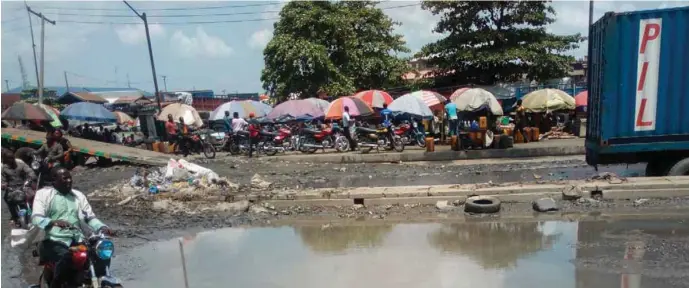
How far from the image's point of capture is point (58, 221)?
4.68m

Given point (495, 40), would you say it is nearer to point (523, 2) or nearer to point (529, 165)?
point (523, 2)

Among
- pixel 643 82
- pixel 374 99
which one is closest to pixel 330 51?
pixel 374 99

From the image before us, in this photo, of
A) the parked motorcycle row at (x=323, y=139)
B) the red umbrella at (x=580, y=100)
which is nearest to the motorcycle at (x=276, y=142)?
the parked motorcycle row at (x=323, y=139)

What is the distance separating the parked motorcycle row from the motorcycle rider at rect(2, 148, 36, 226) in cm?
1053

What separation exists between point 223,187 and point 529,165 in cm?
822

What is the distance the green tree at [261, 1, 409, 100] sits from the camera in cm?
2719

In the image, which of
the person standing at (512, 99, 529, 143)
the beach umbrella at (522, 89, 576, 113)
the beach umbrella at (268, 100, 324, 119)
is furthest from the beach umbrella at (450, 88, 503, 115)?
the beach umbrella at (268, 100, 324, 119)

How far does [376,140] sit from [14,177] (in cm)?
1184

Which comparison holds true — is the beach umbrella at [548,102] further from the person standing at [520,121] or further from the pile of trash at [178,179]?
the pile of trash at [178,179]

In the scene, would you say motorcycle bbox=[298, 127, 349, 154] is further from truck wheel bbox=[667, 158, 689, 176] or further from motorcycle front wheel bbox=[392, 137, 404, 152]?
truck wheel bbox=[667, 158, 689, 176]

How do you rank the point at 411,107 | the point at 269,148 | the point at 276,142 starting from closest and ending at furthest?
the point at 269,148
the point at 276,142
the point at 411,107

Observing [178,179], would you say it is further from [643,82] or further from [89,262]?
[643,82]

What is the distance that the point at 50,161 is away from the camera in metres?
9.42

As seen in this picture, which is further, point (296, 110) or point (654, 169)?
point (296, 110)
